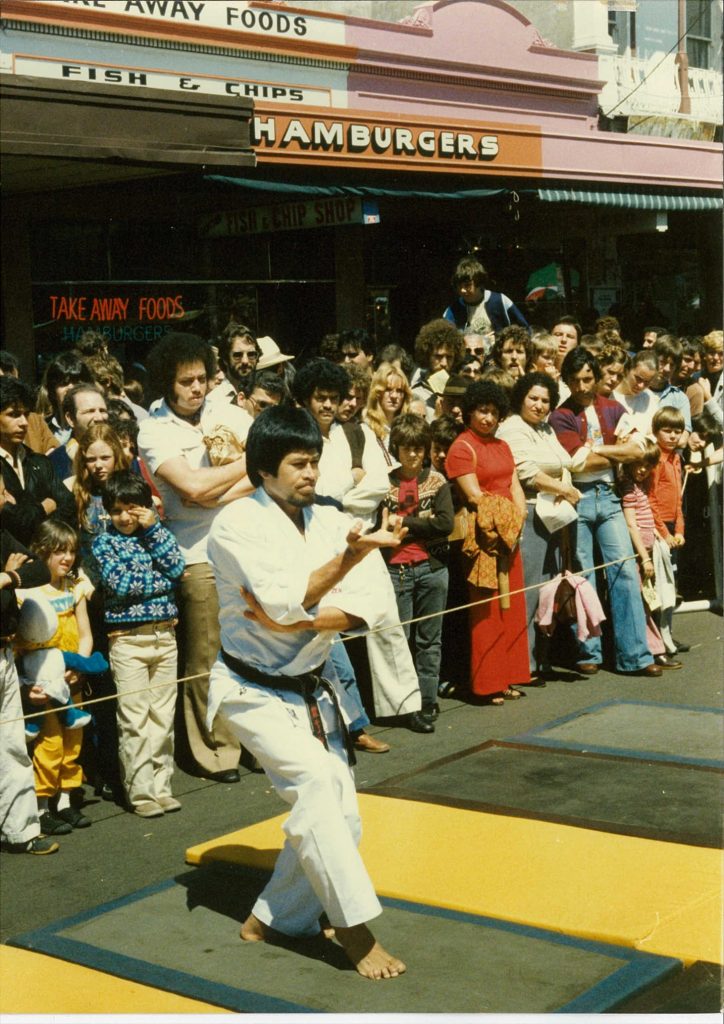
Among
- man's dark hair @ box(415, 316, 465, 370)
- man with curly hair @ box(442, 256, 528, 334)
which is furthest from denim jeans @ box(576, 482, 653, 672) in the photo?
man with curly hair @ box(442, 256, 528, 334)

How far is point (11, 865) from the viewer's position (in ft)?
17.3

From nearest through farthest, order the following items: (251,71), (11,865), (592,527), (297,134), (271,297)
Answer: (11,865)
(592,527)
(297,134)
(251,71)
(271,297)

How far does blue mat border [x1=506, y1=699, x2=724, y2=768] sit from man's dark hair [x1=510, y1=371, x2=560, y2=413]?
1.72m

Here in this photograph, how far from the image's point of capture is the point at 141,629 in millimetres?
5738

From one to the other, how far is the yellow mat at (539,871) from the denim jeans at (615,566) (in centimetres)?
275

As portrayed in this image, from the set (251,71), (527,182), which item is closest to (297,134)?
(251,71)

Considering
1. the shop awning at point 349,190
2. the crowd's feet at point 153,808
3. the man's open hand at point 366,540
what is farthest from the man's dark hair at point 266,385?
the man's open hand at point 366,540

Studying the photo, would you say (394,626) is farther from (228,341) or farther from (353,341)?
(353,341)

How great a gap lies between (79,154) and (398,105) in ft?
14.9

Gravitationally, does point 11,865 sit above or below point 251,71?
below

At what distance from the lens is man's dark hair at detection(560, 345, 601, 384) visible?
25.6 ft

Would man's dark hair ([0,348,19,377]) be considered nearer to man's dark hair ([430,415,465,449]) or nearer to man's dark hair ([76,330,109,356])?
man's dark hair ([76,330,109,356])

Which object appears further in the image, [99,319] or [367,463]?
[99,319]

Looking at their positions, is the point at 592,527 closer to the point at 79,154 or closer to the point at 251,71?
the point at 79,154
